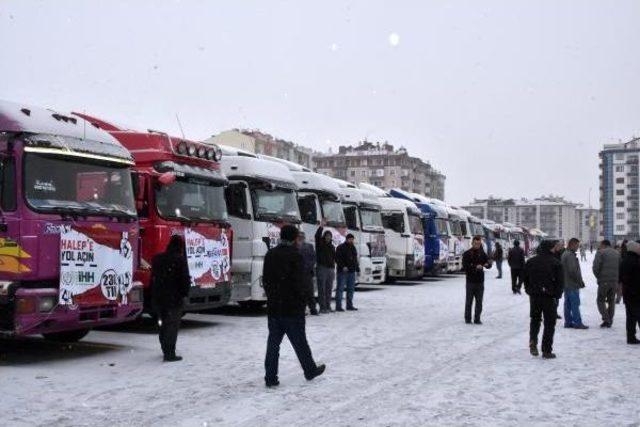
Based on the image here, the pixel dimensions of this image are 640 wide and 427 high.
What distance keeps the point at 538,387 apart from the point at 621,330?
6365 mm

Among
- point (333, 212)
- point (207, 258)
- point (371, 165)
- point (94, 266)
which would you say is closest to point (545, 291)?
point (207, 258)

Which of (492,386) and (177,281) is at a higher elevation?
(177,281)

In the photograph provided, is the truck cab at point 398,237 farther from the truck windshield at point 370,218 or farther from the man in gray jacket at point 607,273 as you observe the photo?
the man in gray jacket at point 607,273

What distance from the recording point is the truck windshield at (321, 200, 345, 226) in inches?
749

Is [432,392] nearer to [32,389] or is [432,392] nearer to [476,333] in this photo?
[32,389]

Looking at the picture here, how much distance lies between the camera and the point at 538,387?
26.4 feet

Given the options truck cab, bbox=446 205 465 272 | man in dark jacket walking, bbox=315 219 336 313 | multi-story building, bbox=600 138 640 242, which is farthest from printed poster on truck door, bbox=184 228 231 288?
multi-story building, bbox=600 138 640 242

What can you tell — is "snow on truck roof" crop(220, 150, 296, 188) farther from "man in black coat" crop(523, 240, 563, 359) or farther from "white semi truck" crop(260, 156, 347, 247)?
"man in black coat" crop(523, 240, 563, 359)

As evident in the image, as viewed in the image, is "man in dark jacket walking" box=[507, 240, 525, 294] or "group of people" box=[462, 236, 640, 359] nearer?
"group of people" box=[462, 236, 640, 359]

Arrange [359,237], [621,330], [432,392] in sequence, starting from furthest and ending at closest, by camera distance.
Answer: [359,237]
[621,330]
[432,392]

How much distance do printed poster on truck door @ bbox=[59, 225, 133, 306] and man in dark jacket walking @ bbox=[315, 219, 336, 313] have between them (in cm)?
645

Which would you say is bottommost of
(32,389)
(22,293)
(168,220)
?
(32,389)

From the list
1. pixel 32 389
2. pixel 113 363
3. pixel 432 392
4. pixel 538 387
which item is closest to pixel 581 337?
pixel 538 387

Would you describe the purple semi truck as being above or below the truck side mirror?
below
